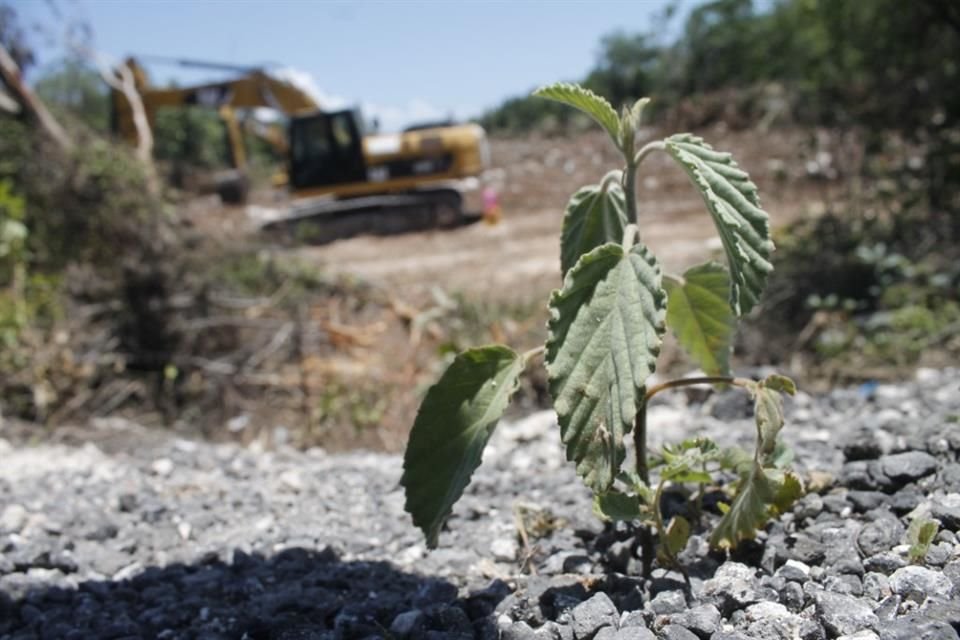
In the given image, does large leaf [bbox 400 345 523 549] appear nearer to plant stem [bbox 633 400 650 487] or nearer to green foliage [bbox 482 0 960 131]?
plant stem [bbox 633 400 650 487]

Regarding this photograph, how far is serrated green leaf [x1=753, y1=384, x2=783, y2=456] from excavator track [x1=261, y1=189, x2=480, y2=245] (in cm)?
1233

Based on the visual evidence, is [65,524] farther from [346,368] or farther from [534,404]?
[346,368]

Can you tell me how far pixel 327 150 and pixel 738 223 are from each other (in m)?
13.1

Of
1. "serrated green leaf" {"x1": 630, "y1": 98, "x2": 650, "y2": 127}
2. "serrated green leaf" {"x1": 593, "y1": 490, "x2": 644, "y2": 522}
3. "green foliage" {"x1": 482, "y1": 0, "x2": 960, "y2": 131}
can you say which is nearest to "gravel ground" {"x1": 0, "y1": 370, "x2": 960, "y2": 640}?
"serrated green leaf" {"x1": 593, "y1": 490, "x2": 644, "y2": 522}

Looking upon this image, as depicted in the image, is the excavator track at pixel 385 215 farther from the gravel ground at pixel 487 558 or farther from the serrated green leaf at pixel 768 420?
the serrated green leaf at pixel 768 420

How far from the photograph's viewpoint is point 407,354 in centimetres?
741

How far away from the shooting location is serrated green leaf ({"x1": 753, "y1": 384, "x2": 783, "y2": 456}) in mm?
1744

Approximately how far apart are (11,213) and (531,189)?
12.2m

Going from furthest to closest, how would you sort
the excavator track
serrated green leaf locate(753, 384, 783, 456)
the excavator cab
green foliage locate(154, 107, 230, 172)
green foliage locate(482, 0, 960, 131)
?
green foliage locate(154, 107, 230, 172) → the excavator cab → the excavator track → green foliage locate(482, 0, 960, 131) → serrated green leaf locate(753, 384, 783, 456)

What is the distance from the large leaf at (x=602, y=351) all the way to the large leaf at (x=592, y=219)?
0.92 ft

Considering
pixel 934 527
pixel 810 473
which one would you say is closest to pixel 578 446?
pixel 934 527

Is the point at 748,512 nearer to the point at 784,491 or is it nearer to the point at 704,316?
the point at 784,491

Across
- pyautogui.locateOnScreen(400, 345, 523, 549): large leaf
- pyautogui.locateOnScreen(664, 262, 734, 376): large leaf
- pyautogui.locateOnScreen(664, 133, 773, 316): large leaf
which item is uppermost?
pyautogui.locateOnScreen(664, 133, 773, 316): large leaf

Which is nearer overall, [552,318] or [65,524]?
[552,318]
